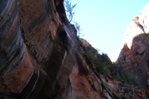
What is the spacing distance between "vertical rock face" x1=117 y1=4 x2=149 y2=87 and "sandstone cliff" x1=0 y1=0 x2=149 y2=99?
588 inches

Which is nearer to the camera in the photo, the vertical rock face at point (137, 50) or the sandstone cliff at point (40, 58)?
the sandstone cliff at point (40, 58)

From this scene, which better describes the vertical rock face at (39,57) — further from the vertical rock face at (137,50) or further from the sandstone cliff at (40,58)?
the vertical rock face at (137,50)

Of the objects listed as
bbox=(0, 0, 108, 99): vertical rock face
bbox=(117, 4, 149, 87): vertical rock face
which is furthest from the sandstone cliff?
bbox=(117, 4, 149, 87): vertical rock face

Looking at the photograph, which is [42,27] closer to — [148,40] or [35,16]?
[35,16]

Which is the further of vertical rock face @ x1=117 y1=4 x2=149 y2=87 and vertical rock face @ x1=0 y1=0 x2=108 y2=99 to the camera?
vertical rock face @ x1=117 y1=4 x2=149 y2=87

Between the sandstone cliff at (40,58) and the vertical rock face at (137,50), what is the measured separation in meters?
14.9

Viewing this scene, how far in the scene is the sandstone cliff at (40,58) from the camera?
696 cm

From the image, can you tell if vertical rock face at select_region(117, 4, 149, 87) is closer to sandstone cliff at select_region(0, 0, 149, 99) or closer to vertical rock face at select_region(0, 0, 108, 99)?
sandstone cliff at select_region(0, 0, 149, 99)

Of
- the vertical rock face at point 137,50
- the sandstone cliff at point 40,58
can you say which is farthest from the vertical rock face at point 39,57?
the vertical rock face at point 137,50

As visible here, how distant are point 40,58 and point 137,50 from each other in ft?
70.8

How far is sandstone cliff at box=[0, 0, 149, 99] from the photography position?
6961 millimetres

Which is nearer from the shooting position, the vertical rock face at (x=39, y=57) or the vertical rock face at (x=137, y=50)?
the vertical rock face at (x=39, y=57)

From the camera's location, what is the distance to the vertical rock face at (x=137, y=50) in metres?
27.3

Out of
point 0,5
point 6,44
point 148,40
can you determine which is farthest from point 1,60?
point 148,40
